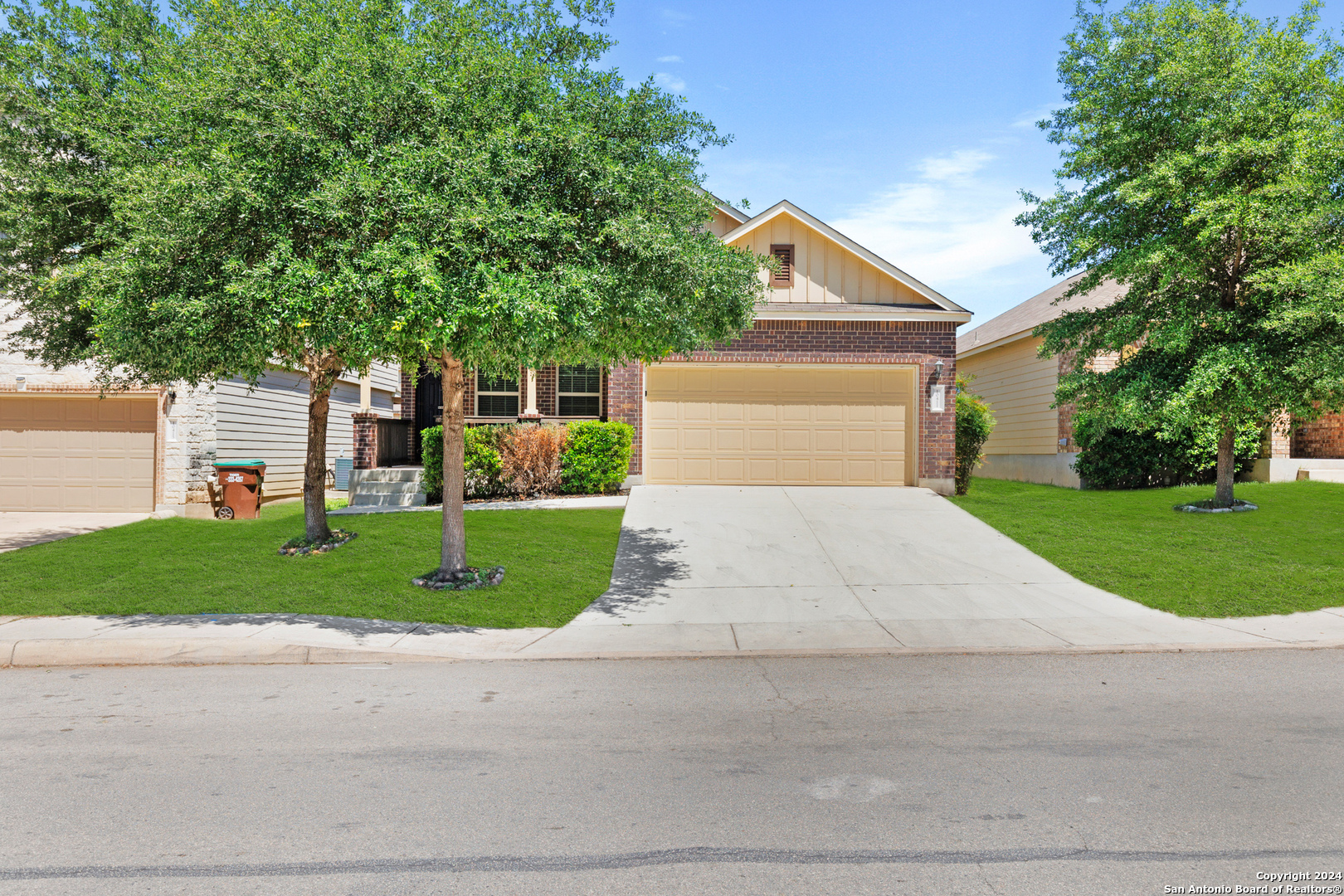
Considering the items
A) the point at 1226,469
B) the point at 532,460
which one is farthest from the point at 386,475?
the point at 1226,469

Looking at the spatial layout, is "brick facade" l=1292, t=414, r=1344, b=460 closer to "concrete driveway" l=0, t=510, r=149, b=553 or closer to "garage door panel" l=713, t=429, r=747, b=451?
"garage door panel" l=713, t=429, r=747, b=451

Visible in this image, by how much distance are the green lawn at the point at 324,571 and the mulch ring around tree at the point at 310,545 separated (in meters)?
0.16

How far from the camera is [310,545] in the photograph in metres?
10.9

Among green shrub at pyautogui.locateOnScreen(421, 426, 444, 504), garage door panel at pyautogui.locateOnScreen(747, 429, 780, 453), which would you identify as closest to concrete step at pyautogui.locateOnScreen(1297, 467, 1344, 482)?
garage door panel at pyautogui.locateOnScreen(747, 429, 780, 453)

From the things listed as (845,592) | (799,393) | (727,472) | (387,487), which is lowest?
(845,592)

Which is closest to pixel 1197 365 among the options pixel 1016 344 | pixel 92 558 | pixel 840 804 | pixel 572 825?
pixel 1016 344

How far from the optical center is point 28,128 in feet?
32.2

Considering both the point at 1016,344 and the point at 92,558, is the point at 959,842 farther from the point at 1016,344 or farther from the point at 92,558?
the point at 1016,344

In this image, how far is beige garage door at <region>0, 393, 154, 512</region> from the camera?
1548cm

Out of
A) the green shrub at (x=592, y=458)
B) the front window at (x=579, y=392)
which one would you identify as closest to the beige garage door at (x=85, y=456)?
the front window at (x=579, y=392)

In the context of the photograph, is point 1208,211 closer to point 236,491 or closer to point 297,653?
point 297,653

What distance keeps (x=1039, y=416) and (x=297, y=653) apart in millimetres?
19157

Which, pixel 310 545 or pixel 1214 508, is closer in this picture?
pixel 310 545

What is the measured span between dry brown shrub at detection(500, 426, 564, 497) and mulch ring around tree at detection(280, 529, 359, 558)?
4164 mm
